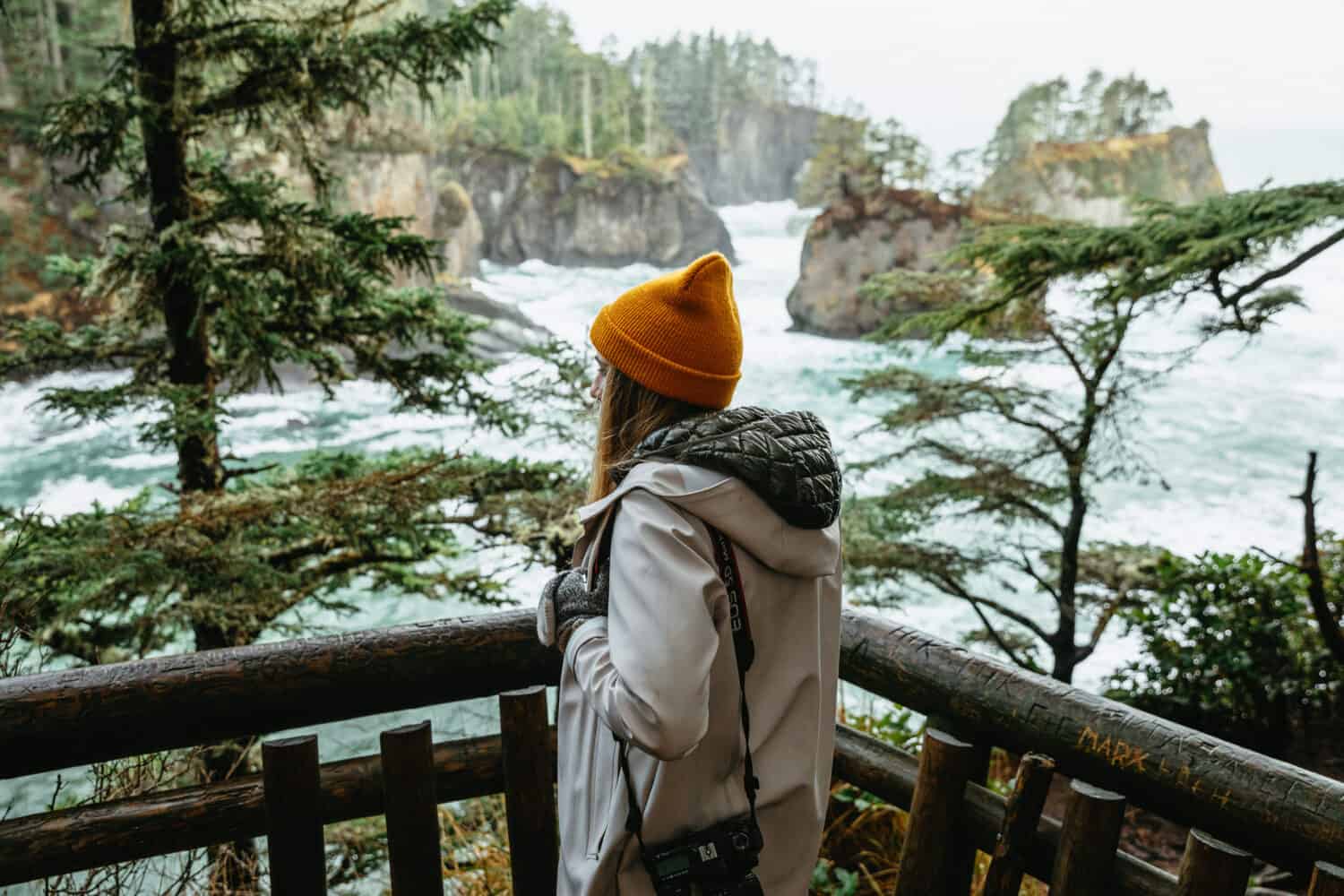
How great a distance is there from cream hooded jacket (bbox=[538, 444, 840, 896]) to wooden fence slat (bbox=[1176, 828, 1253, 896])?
1.85ft

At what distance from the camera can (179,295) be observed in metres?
4.39

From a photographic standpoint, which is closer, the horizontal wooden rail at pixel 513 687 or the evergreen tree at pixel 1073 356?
the horizontal wooden rail at pixel 513 687

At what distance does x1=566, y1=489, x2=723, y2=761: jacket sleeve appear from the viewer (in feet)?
3.40

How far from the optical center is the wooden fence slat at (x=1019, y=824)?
5.08ft

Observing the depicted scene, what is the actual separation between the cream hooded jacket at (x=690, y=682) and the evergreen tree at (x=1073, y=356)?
12.8 feet

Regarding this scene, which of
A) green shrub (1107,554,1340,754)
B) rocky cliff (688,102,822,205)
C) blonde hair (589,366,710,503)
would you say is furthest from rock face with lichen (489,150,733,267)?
blonde hair (589,366,710,503)

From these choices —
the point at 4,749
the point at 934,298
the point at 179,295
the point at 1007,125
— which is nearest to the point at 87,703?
the point at 4,749

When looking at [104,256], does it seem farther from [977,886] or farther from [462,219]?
[462,219]

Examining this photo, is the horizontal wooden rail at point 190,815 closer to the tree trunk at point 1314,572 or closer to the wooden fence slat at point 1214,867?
the wooden fence slat at point 1214,867

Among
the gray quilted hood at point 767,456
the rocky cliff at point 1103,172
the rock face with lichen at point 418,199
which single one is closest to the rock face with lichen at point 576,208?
the rock face with lichen at point 418,199

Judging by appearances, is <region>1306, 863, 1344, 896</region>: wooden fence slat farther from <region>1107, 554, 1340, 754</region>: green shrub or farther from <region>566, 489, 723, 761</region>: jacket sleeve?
<region>1107, 554, 1340, 754</region>: green shrub

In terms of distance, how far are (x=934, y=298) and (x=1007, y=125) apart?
38.5 meters

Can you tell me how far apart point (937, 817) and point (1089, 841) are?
0.31 meters

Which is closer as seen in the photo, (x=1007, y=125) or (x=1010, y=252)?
(x=1010, y=252)
